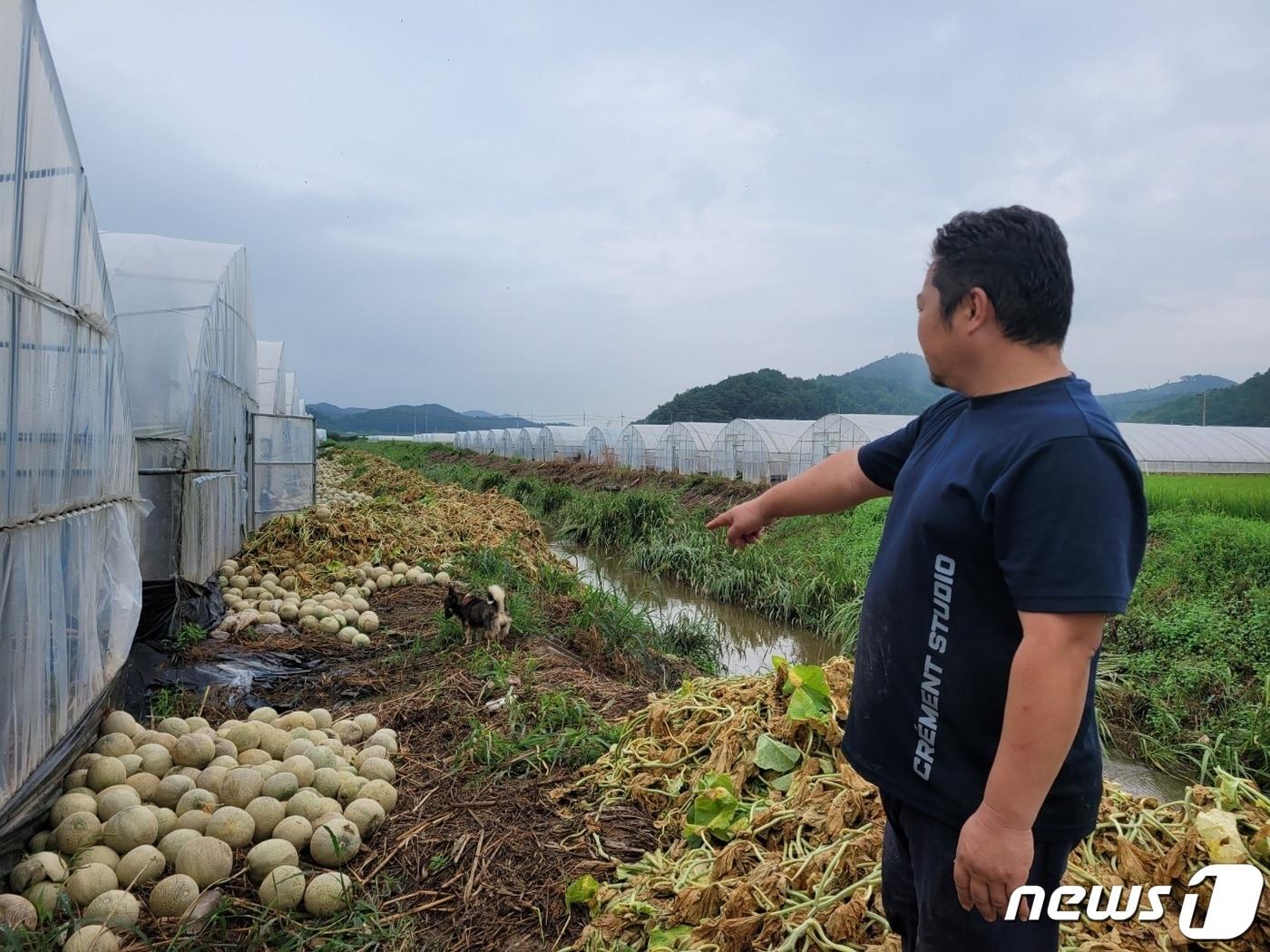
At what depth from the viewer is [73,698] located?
311cm

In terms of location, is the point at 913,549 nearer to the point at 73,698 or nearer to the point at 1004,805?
the point at 1004,805

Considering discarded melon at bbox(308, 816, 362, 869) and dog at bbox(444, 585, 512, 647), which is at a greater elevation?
dog at bbox(444, 585, 512, 647)

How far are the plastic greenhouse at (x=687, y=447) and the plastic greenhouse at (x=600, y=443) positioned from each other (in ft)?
10.2

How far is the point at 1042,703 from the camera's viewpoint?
1235 millimetres

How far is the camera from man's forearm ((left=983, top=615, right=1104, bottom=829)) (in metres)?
1.23

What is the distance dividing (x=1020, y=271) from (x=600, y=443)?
28.5 metres

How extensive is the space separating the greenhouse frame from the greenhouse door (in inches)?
770

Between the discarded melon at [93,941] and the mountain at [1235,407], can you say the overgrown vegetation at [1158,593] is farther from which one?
the mountain at [1235,407]

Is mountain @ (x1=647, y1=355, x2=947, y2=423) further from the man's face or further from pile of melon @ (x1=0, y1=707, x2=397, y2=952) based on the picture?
the man's face

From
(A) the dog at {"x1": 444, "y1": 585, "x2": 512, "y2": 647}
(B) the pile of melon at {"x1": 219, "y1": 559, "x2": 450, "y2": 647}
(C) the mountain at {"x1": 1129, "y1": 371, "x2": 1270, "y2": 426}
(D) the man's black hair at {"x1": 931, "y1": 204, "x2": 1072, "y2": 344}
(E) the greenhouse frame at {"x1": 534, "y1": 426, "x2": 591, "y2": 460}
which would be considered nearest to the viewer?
(D) the man's black hair at {"x1": 931, "y1": 204, "x2": 1072, "y2": 344}

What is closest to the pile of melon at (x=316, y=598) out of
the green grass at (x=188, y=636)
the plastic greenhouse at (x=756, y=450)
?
the green grass at (x=188, y=636)

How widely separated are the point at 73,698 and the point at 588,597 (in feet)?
13.0

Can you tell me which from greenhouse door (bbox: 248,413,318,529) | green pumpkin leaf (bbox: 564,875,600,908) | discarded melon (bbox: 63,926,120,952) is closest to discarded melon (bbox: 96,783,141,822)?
discarded melon (bbox: 63,926,120,952)

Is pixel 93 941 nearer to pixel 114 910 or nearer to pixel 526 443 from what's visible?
pixel 114 910
